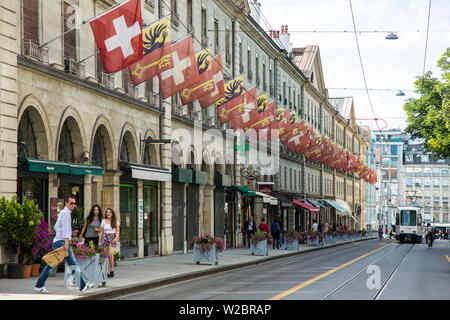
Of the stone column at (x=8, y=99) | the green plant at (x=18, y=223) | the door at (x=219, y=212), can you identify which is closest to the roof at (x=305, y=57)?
the door at (x=219, y=212)

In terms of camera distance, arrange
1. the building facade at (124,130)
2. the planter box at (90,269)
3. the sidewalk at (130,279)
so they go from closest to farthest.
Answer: the sidewalk at (130,279)
the planter box at (90,269)
the building facade at (124,130)

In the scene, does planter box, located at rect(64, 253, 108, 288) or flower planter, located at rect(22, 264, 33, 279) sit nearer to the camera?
planter box, located at rect(64, 253, 108, 288)

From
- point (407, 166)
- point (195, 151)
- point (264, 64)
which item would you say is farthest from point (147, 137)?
point (407, 166)

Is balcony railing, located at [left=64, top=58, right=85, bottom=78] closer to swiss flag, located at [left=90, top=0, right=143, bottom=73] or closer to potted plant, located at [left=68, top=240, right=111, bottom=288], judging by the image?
swiss flag, located at [left=90, top=0, right=143, bottom=73]

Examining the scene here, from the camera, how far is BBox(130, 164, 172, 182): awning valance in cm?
2540

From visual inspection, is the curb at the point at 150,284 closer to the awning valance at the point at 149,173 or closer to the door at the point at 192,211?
the awning valance at the point at 149,173

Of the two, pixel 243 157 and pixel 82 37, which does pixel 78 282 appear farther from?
pixel 243 157

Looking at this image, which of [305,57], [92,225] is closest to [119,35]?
[92,225]

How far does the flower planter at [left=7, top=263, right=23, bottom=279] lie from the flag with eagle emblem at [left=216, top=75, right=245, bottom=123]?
16087 millimetres

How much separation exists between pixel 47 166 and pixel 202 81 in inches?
368

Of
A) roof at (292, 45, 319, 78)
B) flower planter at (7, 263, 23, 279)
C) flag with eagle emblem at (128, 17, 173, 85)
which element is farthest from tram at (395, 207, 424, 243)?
flower planter at (7, 263, 23, 279)

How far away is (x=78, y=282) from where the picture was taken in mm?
15867

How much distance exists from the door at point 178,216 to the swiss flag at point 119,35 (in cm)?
1266

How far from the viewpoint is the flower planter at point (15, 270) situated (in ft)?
56.8
